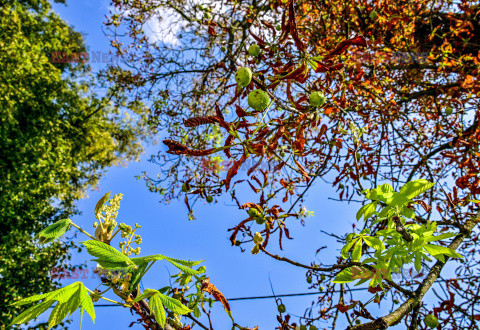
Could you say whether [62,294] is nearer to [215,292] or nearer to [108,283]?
[108,283]

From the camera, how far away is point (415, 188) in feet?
3.17

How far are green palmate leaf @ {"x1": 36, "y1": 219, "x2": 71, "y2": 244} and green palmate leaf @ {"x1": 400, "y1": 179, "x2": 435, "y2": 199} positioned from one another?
105cm

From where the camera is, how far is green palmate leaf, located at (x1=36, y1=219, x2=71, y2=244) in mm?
716

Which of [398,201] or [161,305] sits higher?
[398,201]

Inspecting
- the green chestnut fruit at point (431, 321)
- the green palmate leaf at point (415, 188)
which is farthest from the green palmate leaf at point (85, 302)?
the green chestnut fruit at point (431, 321)

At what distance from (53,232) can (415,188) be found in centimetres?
110

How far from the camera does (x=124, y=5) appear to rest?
4.03 metres

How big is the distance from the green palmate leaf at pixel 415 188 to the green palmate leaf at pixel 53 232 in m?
1.05

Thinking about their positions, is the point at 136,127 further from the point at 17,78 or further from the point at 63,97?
the point at 17,78

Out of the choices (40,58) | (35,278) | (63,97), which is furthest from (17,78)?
(35,278)

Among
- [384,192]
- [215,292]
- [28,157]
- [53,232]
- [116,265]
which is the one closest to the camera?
[116,265]

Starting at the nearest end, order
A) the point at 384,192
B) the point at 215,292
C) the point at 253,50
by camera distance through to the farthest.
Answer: the point at 215,292 → the point at 384,192 → the point at 253,50

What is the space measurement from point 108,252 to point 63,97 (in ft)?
25.5

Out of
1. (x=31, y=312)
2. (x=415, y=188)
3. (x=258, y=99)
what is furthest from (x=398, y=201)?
(x=31, y=312)
